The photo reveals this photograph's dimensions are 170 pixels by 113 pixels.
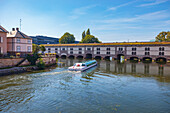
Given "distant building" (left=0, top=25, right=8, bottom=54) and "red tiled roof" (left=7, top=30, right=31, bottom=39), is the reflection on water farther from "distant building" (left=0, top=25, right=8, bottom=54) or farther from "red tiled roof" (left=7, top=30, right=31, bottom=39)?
"distant building" (left=0, top=25, right=8, bottom=54)

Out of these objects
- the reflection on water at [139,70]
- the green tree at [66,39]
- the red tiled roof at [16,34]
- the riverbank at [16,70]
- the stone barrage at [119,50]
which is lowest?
the reflection on water at [139,70]

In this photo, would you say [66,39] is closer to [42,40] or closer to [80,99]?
[42,40]

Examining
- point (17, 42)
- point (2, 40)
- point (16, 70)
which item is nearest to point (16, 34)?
point (17, 42)

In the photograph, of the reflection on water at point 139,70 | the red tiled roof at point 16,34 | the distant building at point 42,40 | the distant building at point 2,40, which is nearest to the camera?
the reflection on water at point 139,70

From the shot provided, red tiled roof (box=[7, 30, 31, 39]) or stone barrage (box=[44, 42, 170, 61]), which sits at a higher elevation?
red tiled roof (box=[7, 30, 31, 39])

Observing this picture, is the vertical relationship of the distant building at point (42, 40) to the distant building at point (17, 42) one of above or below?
above

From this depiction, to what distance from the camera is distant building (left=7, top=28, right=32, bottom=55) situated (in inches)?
1759

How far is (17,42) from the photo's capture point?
45.5m

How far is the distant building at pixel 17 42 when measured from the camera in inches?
1759

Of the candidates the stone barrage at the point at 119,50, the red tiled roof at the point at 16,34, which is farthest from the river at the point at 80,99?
the stone barrage at the point at 119,50

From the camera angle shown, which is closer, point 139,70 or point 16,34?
point 139,70

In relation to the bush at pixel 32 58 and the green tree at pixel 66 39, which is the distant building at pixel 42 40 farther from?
the bush at pixel 32 58

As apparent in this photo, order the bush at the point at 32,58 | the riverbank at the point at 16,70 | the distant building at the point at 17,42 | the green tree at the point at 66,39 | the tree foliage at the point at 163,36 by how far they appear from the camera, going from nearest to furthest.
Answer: the riverbank at the point at 16,70 → the bush at the point at 32,58 → the distant building at the point at 17,42 → the tree foliage at the point at 163,36 → the green tree at the point at 66,39

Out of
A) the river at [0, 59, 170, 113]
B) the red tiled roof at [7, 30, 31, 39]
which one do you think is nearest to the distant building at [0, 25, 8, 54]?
the red tiled roof at [7, 30, 31, 39]
